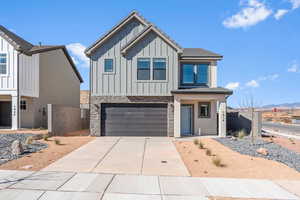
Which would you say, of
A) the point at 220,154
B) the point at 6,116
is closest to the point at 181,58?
the point at 220,154

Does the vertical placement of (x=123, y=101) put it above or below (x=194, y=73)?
below

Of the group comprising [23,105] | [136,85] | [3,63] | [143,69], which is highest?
[3,63]

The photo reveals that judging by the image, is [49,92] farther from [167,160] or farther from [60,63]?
[167,160]

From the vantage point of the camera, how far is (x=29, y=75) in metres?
17.4

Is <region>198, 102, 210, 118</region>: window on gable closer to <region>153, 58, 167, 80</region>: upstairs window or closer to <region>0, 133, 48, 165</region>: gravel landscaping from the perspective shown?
<region>153, 58, 167, 80</region>: upstairs window

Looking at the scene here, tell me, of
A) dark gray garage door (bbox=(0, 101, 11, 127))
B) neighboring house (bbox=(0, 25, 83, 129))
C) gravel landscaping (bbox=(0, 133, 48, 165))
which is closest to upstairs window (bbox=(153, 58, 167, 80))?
gravel landscaping (bbox=(0, 133, 48, 165))

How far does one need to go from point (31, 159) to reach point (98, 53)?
31.2ft

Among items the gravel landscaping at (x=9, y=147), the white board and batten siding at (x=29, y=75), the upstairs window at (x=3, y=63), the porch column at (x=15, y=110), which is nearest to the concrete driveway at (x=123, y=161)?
the gravel landscaping at (x=9, y=147)

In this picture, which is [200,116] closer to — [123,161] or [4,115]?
[123,161]

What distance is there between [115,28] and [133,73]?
3674 mm

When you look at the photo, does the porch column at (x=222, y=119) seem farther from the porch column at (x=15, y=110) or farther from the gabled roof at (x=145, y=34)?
the porch column at (x=15, y=110)

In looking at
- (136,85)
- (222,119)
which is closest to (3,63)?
(136,85)

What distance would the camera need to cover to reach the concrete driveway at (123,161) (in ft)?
24.0

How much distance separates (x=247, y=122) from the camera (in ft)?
55.0
